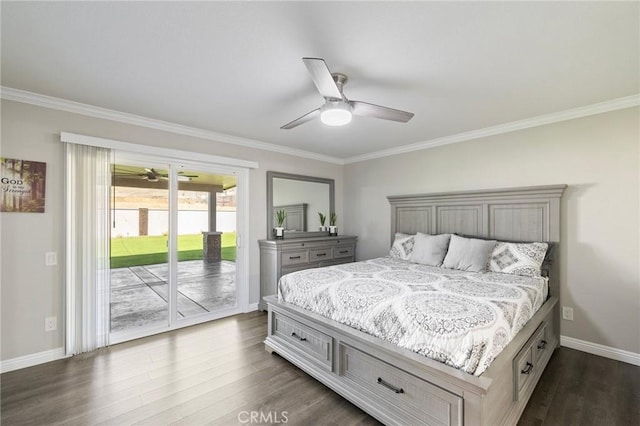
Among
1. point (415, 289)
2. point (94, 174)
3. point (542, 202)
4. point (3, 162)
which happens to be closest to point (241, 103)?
point (94, 174)

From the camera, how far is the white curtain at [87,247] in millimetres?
2793

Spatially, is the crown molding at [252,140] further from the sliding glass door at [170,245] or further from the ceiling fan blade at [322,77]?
the ceiling fan blade at [322,77]

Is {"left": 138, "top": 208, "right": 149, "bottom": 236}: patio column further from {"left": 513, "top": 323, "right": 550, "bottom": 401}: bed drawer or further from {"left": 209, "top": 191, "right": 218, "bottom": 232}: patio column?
{"left": 513, "top": 323, "right": 550, "bottom": 401}: bed drawer

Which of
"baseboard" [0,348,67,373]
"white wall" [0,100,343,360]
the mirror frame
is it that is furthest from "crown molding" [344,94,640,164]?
"baseboard" [0,348,67,373]

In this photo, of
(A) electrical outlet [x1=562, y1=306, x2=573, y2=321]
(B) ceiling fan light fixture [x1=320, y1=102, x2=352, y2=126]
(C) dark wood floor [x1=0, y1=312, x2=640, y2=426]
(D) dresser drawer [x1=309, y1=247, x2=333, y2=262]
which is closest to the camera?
(C) dark wood floor [x1=0, y1=312, x2=640, y2=426]

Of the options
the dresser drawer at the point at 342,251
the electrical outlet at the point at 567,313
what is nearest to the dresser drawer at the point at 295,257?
the dresser drawer at the point at 342,251

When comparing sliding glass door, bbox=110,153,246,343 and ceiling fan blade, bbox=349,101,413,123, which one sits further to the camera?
sliding glass door, bbox=110,153,246,343

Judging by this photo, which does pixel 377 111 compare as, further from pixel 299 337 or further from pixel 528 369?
pixel 528 369

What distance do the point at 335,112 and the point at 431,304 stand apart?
1.60 m

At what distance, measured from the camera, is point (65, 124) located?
2840mm

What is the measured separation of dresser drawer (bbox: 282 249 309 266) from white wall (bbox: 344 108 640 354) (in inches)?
104

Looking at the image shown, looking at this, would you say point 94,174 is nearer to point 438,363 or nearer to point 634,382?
point 438,363

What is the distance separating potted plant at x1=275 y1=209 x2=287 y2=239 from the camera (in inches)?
175

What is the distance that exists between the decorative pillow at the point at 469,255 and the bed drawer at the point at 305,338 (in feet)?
5.97
